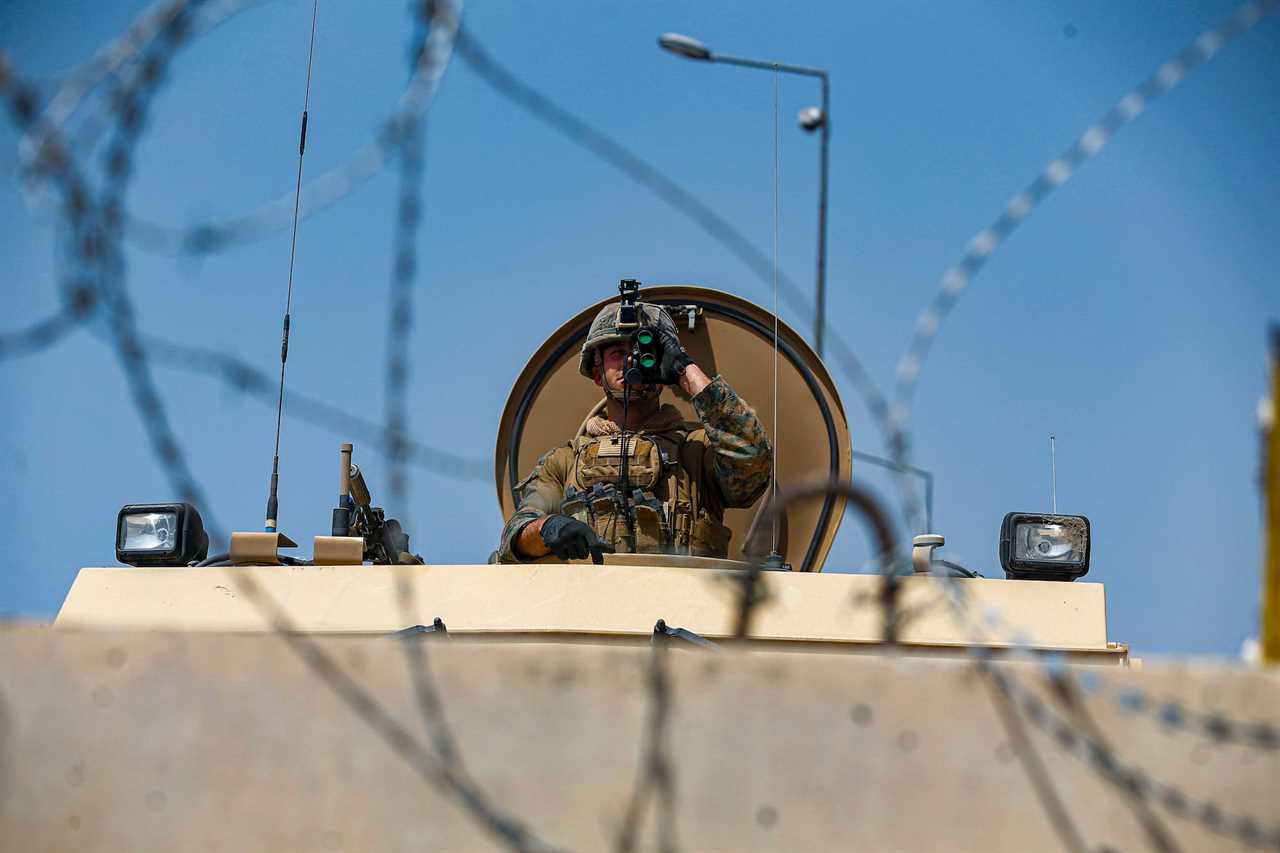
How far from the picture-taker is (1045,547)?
4984mm

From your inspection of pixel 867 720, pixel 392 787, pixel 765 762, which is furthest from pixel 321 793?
pixel 867 720

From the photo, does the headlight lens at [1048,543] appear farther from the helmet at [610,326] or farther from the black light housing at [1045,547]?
the helmet at [610,326]

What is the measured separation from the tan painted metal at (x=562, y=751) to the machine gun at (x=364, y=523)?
2934mm

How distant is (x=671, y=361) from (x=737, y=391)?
84 centimetres

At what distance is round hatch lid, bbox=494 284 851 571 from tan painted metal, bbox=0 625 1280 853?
375 cm

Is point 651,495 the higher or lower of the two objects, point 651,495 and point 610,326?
the lower

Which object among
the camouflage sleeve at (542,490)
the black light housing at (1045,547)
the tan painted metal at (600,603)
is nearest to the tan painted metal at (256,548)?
the tan painted metal at (600,603)

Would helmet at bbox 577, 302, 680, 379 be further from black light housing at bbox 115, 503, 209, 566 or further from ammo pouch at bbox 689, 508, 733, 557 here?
black light housing at bbox 115, 503, 209, 566

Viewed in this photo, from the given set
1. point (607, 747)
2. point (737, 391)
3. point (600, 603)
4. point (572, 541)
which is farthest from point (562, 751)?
point (737, 391)

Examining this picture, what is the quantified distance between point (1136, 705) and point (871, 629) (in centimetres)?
230

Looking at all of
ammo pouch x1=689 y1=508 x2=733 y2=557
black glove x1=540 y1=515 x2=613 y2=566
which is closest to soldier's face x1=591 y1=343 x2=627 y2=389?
ammo pouch x1=689 y1=508 x2=733 y2=557

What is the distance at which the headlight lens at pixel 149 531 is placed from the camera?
5.04 meters

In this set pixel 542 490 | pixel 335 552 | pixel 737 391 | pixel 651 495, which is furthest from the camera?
pixel 737 391

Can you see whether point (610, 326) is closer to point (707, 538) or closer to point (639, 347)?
point (639, 347)
